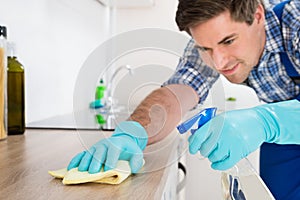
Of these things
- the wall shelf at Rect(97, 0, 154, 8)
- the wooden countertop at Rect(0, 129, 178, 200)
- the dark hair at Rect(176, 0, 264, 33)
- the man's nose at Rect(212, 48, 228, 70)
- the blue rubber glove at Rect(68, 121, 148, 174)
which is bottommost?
the wooden countertop at Rect(0, 129, 178, 200)

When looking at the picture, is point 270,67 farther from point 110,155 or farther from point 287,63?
point 110,155

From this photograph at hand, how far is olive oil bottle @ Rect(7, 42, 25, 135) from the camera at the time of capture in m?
1.21

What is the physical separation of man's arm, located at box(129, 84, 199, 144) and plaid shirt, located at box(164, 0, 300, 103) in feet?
0.12

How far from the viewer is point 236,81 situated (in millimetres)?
1537

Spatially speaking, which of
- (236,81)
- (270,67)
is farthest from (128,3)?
(270,67)

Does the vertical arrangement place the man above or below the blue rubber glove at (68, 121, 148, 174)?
above

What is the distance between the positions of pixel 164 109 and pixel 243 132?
48 centimetres

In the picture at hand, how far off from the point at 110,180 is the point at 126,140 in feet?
0.65

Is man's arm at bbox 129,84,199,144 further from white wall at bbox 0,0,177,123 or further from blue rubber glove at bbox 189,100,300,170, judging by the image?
white wall at bbox 0,0,177,123

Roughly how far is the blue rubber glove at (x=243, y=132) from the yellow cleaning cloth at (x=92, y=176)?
0.58ft

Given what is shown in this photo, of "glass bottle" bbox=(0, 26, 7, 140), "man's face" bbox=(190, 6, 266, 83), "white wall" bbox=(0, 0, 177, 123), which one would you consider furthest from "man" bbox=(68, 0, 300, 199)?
"white wall" bbox=(0, 0, 177, 123)

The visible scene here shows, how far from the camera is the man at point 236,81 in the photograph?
86 centimetres

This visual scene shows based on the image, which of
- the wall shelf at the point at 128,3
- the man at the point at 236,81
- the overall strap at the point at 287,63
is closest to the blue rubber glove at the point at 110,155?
the man at the point at 236,81

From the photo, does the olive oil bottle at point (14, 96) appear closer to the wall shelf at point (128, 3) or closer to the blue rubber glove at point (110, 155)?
the blue rubber glove at point (110, 155)
